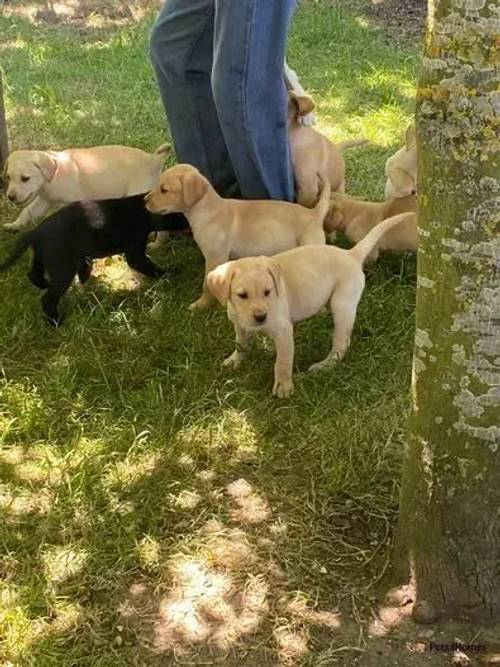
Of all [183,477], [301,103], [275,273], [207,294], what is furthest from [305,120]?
[183,477]

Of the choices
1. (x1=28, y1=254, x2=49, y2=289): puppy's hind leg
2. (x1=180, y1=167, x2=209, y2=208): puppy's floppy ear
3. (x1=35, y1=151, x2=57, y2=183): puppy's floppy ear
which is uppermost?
(x1=180, y1=167, x2=209, y2=208): puppy's floppy ear

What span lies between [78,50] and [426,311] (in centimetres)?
731

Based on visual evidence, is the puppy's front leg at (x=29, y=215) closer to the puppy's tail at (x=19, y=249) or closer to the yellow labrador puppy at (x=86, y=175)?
the yellow labrador puppy at (x=86, y=175)

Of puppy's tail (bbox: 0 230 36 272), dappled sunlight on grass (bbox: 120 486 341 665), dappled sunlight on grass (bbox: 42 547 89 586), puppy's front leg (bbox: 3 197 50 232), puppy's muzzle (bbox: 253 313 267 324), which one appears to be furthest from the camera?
puppy's front leg (bbox: 3 197 50 232)

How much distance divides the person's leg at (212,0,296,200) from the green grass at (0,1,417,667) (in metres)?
0.58

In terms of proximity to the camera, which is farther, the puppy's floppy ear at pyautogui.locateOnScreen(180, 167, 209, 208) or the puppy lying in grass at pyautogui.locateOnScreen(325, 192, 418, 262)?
the puppy lying in grass at pyautogui.locateOnScreen(325, 192, 418, 262)

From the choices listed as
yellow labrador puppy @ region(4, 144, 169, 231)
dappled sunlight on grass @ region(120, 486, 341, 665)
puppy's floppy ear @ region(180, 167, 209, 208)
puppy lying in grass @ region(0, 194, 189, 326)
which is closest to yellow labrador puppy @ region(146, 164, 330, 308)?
puppy's floppy ear @ region(180, 167, 209, 208)

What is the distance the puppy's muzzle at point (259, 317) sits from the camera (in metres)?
3.70

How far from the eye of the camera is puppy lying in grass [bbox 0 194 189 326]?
4.33m

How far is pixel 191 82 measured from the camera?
5062 millimetres

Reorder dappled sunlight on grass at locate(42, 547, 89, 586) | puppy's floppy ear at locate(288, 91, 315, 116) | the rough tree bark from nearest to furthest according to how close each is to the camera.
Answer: the rough tree bark, dappled sunlight on grass at locate(42, 547, 89, 586), puppy's floppy ear at locate(288, 91, 315, 116)

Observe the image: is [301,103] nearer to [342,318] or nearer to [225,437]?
[342,318]

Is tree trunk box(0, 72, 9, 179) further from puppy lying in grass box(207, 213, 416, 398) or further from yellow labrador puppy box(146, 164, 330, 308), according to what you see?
puppy lying in grass box(207, 213, 416, 398)

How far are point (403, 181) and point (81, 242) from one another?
1662mm
